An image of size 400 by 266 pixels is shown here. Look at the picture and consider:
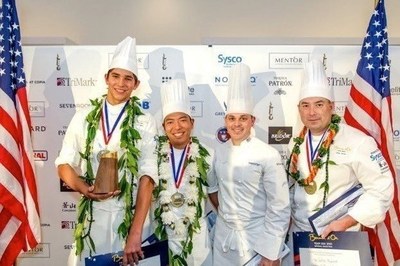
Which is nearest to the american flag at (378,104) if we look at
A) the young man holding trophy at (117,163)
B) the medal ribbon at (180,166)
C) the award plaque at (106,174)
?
the medal ribbon at (180,166)

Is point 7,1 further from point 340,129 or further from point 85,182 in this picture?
point 340,129

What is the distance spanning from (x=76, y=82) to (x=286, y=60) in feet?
5.08

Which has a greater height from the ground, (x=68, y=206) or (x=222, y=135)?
(x=222, y=135)

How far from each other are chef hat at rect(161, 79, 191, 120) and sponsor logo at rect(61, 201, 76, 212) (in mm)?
1264

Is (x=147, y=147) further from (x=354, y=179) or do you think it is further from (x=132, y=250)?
(x=354, y=179)

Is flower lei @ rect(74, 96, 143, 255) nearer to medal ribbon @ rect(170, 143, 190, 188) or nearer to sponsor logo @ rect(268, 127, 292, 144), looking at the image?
medal ribbon @ rect(170, 143, 190, 188)

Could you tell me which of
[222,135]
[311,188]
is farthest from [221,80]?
[311,188]

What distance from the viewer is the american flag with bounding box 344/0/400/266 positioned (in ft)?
8.92

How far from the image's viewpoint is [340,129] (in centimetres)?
227

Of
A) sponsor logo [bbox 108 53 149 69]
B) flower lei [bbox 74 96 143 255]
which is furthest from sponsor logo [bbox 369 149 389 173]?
sponsor logo [bbox 108 53 149 69]

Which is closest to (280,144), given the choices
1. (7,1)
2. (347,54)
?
(347,54)

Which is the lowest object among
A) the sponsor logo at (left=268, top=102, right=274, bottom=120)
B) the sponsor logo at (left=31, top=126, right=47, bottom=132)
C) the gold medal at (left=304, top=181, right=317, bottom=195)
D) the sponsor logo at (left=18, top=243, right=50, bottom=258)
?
the sponsor logo at (left=18, top=243, right=50, bottom=258)

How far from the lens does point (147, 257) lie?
2.15 meters

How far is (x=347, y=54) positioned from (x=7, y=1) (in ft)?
7.67
